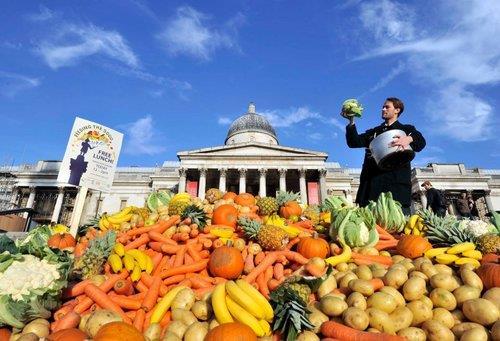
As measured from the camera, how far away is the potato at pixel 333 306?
3.10m

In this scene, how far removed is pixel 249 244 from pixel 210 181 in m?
42.7

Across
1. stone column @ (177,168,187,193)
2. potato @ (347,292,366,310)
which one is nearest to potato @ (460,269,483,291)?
potato @ (347,292,366,310)

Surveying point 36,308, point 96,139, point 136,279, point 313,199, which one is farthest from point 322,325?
point 313,199

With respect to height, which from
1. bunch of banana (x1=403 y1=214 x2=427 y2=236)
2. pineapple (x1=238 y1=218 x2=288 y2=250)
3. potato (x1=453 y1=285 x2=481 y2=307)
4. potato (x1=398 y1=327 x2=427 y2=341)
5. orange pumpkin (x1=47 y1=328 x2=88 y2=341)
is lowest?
orange pumpkin (x1=47 y1=328 x2=88 y2=341)

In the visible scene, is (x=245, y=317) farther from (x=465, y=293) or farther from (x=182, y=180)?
(x=182, y=180)

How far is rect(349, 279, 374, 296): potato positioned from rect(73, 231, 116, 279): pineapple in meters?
3.30

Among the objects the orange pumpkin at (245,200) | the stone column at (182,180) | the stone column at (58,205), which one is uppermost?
the stone column at (182,180)

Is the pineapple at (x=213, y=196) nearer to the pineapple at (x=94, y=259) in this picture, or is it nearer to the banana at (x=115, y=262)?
the pineapple at (x=94, y=259)

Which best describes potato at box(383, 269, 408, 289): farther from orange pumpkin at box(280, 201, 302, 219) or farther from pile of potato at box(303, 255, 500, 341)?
orange pumpkin at box(280, 201, 302, 219)

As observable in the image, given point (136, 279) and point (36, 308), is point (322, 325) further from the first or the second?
point (36, 308)

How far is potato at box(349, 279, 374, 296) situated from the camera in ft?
10.6

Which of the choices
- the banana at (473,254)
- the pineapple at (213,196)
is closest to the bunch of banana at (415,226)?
the banana at (473,254)

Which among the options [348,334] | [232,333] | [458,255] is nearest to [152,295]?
[232,333]

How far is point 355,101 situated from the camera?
243 inches
